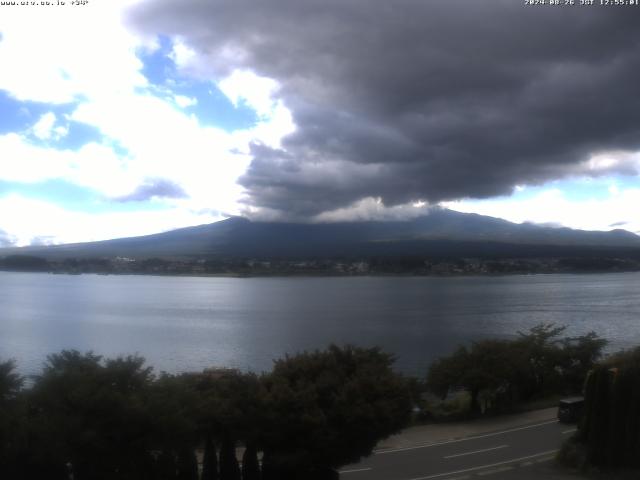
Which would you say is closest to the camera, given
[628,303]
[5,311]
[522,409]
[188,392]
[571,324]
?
[188,392]

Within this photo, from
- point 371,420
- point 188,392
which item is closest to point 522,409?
point 371,420

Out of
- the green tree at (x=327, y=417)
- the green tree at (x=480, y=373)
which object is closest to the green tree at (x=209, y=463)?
the green tree at (x=327, y=417)

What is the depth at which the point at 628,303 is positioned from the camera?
84438 millimetres

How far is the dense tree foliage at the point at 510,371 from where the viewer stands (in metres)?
25.5

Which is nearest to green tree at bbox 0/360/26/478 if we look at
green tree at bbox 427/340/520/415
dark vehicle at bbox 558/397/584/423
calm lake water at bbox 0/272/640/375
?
A: dark vehicle at bbox 558/397/584/423

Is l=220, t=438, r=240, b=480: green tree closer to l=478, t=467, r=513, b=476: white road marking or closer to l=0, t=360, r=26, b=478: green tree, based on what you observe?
l=0, t=360, r=26, b=478: green tree

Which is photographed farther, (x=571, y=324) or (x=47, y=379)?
(x=571, y=324)

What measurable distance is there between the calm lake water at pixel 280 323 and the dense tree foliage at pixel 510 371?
8.96 m

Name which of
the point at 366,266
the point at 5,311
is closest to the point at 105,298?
the point at 5,311

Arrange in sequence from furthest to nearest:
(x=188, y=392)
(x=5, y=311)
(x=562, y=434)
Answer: (x=5, y=311), (x=562, y=434), (x=188, y=392)

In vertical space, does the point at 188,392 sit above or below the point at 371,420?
above

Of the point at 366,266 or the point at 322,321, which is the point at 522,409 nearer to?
the point at 322,321

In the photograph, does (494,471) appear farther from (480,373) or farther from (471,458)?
(480,373)

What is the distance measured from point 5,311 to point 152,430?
2904 inches
